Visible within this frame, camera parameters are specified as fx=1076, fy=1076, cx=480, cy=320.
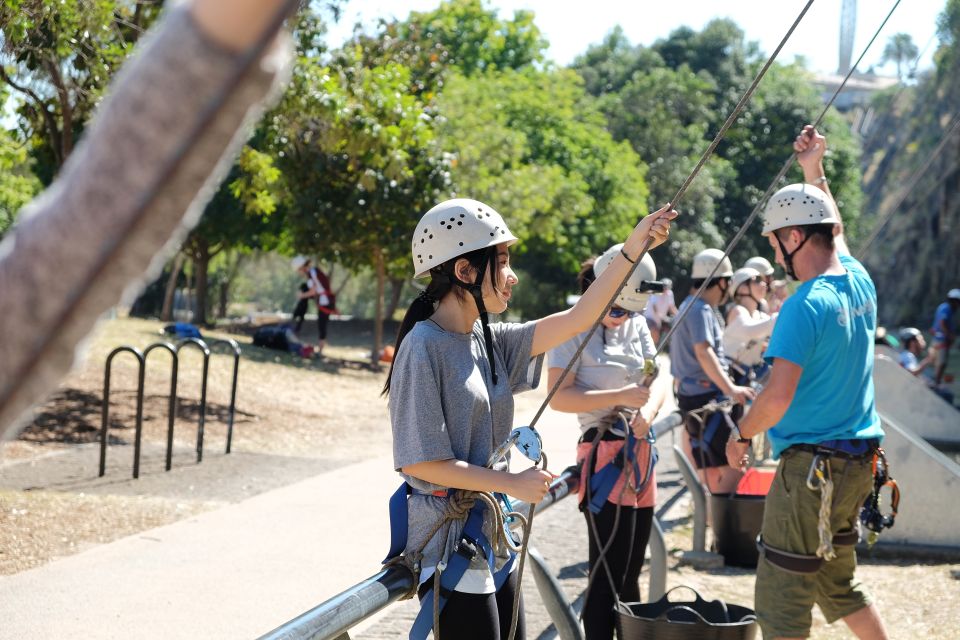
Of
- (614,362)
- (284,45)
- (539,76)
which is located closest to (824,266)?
(614,362)

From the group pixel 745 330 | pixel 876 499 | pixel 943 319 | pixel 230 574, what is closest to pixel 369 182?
pixel 745 330

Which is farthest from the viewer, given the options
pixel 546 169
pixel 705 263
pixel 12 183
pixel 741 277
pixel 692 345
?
pixel 546 169

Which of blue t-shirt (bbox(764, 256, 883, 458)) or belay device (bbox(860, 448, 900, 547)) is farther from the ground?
blue t-shirt (bbox(764, 256, 883, 458))

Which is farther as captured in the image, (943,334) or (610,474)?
(943,334)

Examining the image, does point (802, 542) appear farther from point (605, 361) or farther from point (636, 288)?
point (636, 288)

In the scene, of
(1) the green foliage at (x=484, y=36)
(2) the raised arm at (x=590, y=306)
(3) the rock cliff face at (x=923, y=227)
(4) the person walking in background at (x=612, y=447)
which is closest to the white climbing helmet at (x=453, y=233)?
(2) the raised arm at (x=590, y=306)

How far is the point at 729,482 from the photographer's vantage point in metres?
7.40

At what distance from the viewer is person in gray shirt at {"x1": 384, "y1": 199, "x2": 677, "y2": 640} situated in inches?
117

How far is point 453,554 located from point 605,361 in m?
2.09

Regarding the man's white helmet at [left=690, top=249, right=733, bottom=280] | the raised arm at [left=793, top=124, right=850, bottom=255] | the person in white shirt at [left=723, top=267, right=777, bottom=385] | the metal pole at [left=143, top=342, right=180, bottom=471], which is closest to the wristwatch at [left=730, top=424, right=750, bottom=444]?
the raised arm at [left=793, top=124, right=850, bottom=255]

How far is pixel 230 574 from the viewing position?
6.20 m

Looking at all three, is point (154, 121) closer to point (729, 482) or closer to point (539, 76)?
point (729, 482)

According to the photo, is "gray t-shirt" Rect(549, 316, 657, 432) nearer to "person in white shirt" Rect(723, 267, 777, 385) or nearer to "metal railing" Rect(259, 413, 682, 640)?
"metal railing" Rect(259, 413, 682, 640)

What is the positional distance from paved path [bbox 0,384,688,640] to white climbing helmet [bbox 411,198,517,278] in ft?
9.32
